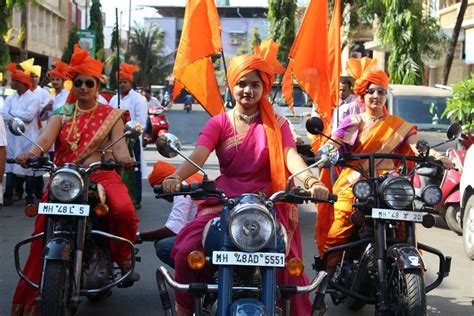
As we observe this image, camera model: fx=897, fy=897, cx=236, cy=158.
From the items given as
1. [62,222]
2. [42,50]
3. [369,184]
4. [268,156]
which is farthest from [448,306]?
[42,50]

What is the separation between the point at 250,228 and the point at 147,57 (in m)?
82.3

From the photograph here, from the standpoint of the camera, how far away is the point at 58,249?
5520 mm

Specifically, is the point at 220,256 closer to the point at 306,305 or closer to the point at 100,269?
the point at 306,305

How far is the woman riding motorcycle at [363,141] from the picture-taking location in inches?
261

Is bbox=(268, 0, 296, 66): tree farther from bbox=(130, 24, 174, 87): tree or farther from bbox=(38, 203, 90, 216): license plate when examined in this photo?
bbox=(130, 24, 174, 87): tree

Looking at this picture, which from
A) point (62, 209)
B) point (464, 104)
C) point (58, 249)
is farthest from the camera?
point (464, 104)

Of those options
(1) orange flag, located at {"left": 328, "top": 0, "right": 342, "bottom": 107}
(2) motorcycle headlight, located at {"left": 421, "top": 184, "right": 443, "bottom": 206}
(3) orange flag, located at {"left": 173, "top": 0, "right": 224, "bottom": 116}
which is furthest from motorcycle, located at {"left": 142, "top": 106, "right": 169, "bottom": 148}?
(2) motorcycle headlight, located at {"left": 421, "top": 184, "right": 443, "bottom": 206}

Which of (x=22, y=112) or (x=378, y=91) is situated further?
(x=22, y=112)

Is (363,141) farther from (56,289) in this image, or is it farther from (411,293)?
(56,289)

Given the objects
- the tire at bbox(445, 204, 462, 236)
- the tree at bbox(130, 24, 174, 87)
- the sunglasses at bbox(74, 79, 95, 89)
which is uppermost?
the tree at bbox(130, 24, 174, 87)

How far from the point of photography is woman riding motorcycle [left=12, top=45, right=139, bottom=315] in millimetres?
6277

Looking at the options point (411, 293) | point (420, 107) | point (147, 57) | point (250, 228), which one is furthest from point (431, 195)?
point (147, 57)

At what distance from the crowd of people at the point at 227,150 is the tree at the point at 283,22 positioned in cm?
2998

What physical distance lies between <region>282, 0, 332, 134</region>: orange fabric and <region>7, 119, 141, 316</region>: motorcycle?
151 centimetres
